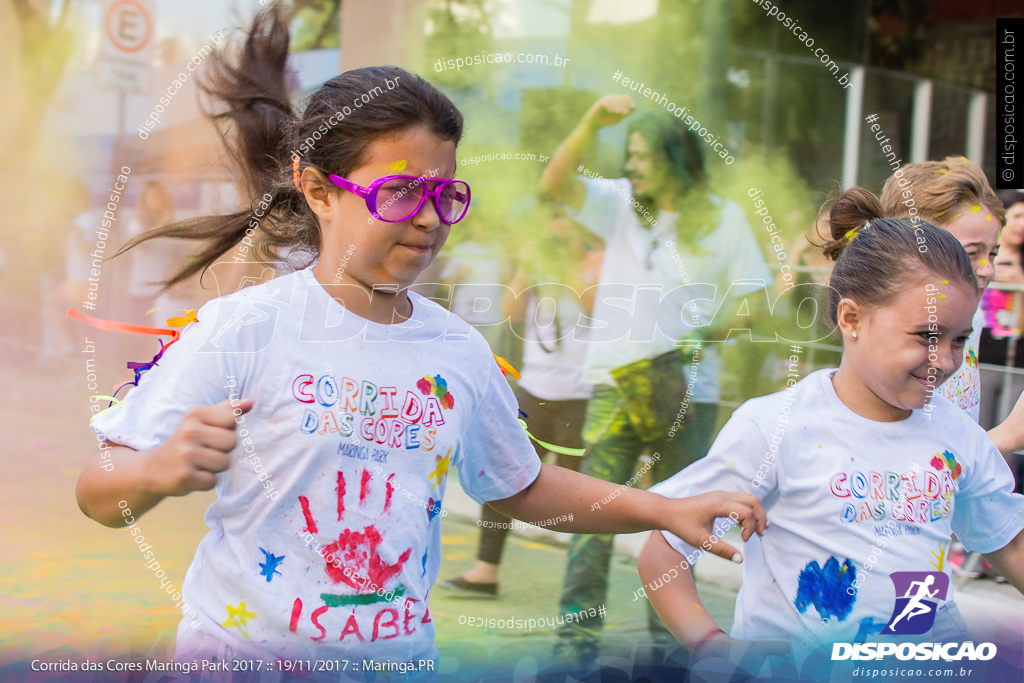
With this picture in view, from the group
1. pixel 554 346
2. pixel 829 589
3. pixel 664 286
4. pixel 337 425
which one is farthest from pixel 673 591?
pixel 554 346

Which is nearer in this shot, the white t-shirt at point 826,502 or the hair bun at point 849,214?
the white t-shirt at point 826,502

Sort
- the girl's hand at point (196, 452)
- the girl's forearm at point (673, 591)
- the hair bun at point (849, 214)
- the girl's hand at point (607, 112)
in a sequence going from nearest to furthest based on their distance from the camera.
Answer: the girl's hand at point (196, 452) → the girl's forearm at point (673, 591) → the hair bun at point (849, 214) → the girl's hand at point (607, 112)

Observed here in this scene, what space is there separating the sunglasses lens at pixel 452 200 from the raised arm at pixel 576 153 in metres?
1.31

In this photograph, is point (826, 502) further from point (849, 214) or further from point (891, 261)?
point (849, 214)

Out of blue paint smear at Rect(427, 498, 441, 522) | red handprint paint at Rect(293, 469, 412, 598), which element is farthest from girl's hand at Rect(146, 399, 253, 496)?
blue paint smear at Rect(427, 498, 441, 522)

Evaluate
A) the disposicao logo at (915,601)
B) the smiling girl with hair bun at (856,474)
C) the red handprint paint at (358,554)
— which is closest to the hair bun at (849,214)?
the smiling girl with hair bun at (856,474)

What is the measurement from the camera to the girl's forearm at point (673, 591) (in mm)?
1535

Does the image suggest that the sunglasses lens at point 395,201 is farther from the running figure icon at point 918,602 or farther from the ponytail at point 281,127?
the running figure icon at point 918,602

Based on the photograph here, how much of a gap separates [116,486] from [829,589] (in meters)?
1.20

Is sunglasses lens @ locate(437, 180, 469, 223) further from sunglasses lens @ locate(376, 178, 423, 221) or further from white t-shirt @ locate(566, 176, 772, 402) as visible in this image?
white t-shirt @ locate(566, 176, 772, 402)

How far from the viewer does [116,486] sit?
124 cm

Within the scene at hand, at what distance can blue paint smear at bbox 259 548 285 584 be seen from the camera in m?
1.34

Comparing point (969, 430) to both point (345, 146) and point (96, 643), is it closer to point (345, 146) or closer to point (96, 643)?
point (345, 146)

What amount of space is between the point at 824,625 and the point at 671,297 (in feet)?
4.39
